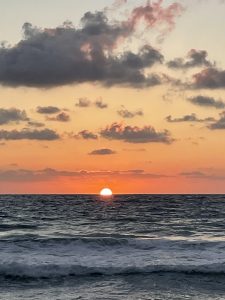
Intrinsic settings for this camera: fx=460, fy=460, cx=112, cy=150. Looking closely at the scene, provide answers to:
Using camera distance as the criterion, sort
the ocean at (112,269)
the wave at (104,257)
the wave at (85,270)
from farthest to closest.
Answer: the wave at (104,257) → the wave at (85,270) → the ocean at (112,269)

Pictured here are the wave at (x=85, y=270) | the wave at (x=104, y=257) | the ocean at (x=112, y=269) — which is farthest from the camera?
the wave at (x=104, y=257)

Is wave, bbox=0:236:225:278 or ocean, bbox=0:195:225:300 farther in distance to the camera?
wave, bbox=0:236:225:278

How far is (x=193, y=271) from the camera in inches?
1043

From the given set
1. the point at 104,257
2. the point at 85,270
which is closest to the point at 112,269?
the point at 85,270

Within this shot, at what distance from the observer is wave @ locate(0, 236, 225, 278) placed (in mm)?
26594

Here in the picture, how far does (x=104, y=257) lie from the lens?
31.0m

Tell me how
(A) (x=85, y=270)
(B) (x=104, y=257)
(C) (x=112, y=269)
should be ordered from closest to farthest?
1. (A) (x=85, y=270)
2. (C) (x=112, y=269)
3. (B) (x=104, y=257)

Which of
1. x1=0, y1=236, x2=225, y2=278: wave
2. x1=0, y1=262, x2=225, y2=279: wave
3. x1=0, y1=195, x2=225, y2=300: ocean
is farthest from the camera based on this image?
x1=0, y1=236, x2=225, y2=278: wave

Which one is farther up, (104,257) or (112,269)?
(104,257)

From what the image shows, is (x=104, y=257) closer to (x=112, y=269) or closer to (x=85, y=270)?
(x=112, y=269)

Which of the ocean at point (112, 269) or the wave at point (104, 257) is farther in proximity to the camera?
the wave at point (104, 257)

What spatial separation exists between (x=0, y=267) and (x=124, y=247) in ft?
35.1

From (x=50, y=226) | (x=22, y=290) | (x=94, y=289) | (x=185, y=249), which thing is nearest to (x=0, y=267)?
(x=22, y=290)

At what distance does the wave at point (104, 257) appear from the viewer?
26.6m
